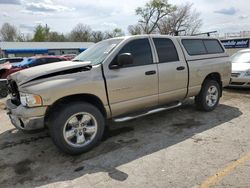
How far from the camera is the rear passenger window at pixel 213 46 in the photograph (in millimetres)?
6581

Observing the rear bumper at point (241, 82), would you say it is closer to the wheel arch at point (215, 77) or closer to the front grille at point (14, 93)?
the wheel arch at point (215, 77)

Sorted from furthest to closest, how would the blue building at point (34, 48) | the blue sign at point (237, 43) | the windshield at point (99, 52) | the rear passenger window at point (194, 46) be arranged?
the blue building at point (34, 48), the blue sign at point (237, 43), the rear passenger window at point (194, 46), the windshield at point (99, 52)

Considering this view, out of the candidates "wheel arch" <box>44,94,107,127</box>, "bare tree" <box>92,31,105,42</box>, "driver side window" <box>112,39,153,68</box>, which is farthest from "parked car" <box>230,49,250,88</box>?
"bare tree" <box>92,31,105,42</box>

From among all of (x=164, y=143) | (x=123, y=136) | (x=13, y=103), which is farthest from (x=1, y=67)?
(x=164, y=143)

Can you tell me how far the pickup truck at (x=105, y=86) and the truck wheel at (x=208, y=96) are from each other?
0.12ft

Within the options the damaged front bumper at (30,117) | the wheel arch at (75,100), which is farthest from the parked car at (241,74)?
the damaged front bumper at (30,117)

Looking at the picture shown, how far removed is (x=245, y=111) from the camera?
262 inches

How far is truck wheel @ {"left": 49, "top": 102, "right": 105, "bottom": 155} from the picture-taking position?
13.5 feet

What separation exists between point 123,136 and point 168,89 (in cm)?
136

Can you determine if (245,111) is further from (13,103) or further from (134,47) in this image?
(13,103)

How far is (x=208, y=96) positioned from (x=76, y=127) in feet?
12.1

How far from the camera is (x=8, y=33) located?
74688 millimetres

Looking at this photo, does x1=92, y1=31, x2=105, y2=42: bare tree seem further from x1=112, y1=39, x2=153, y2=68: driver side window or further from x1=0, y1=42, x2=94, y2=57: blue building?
x1=112, y1=39, x2=153, y2=68: driver side window

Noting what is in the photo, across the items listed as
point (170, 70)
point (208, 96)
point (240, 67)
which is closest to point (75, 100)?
point (170, 70)
